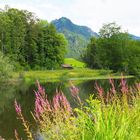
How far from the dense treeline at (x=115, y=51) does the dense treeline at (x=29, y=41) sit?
1500 centimetres

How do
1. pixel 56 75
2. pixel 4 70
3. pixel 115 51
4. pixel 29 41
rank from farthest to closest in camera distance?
pixel 115 51, pixel 29 41, pixel 56 75, pixel 4 70

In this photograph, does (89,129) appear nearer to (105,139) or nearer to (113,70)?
(105,139)

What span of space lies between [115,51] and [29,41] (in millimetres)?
29677

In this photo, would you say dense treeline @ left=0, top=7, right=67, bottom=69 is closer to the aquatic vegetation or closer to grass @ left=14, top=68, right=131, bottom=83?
grass @ left=14, top=68, right=131, bottom=83

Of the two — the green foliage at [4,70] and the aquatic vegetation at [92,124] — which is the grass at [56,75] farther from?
the aquatic vegetation at [92,124]

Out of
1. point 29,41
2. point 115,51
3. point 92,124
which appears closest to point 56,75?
point 29,41

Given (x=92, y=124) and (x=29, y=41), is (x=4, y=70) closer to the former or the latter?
(x=29, y=41)

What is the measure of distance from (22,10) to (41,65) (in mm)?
14861

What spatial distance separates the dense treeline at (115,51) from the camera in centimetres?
11994

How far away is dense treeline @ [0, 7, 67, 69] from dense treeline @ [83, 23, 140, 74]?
14996mm

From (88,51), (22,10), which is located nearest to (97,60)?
(88,51)

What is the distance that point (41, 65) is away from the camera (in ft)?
357

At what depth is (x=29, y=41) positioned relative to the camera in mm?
109312

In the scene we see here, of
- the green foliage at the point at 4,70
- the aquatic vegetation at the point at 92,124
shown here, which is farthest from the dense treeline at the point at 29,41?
the aquatic vegetation at the point at 92,124
